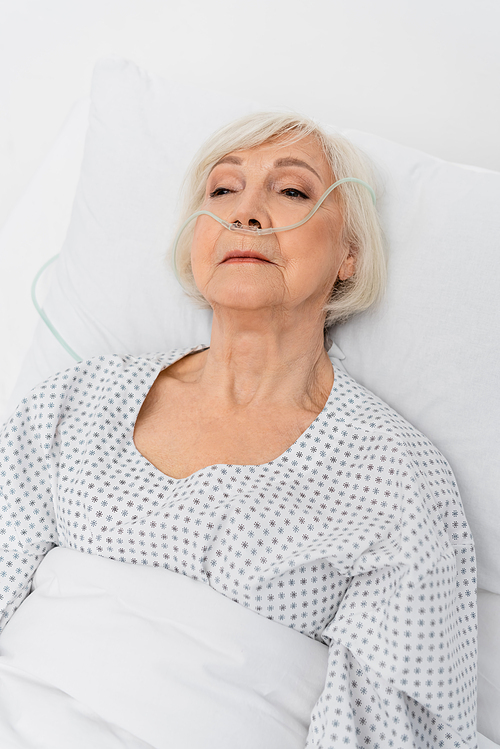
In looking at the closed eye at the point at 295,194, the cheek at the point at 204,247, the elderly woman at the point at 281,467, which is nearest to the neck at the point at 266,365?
the elderly woman at the point at 281,467

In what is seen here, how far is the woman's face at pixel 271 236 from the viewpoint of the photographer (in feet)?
4.37

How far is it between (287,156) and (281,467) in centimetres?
67

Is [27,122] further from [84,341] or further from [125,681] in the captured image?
[125,681]

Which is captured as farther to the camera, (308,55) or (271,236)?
(308,55)

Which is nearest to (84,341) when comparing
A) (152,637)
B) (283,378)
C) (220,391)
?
(220,391)

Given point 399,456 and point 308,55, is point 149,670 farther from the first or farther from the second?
point 308,55

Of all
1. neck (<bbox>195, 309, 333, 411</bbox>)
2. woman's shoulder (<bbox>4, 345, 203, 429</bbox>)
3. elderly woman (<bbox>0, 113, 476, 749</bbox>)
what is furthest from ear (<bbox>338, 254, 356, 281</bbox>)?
woman's shoulder (<bbox>4, 345, 203, 429</bbox>)

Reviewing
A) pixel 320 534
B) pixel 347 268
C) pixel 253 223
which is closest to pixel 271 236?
pixel 253 223

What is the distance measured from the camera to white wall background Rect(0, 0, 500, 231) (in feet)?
5.90

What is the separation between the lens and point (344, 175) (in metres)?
1.46

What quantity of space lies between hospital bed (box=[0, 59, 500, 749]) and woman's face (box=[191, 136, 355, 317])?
20cm

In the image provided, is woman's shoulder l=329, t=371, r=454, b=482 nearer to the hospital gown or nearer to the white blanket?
the hospital gown

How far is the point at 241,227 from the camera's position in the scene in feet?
4.42

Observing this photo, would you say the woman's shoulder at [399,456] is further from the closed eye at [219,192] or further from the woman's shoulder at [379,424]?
the closed eye at [219,192]
